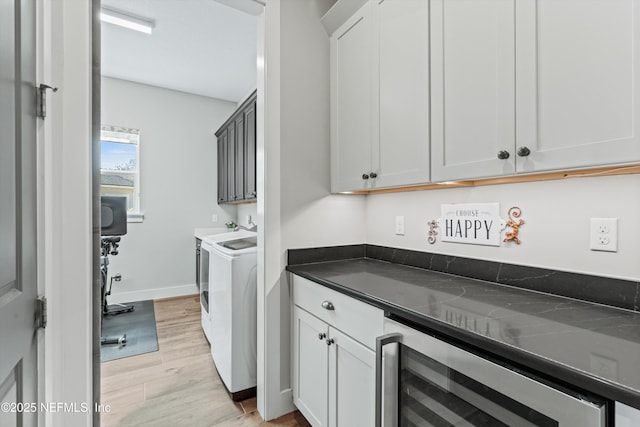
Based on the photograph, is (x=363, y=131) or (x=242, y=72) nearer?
(x=363, y=131)

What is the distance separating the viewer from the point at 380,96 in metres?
1.54

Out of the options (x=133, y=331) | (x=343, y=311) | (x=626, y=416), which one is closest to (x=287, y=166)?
(x=343, y=311)

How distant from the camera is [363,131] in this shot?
1.66 meters

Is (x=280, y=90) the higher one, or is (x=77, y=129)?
(x=280, y=90)

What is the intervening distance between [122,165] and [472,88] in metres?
4.29

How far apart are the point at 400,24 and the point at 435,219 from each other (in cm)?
98

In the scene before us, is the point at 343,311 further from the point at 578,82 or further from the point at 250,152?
the point at 250,152

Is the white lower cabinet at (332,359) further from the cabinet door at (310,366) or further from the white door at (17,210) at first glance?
the white door at (17,210)

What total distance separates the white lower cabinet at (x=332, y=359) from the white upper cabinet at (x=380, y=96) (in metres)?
0.65

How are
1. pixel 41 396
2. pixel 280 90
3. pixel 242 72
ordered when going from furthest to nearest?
1. pixel 242 72
2. pixel 280 90
3. pixel 41 396

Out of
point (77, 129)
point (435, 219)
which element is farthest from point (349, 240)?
point (77, 129)

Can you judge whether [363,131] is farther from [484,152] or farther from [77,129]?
[77,129]

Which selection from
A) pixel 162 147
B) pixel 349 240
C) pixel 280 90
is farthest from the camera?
pixel 162 147

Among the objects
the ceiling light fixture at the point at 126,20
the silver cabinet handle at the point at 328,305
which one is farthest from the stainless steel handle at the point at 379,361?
the ceiling light fixture at the point at 126,20
